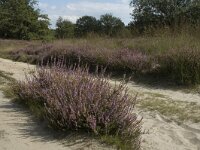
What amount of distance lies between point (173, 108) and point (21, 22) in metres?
31.8

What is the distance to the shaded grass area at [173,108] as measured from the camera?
6.56 meters

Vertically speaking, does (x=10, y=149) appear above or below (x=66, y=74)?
below

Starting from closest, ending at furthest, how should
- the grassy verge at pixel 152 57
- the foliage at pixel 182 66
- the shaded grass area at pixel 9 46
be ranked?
the foliage at pixel 182 66
the grassy verge at pixel 152 57
the shaded grass area at pixel 9 46

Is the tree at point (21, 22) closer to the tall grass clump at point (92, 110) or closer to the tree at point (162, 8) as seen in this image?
the tree at point (162, 8)

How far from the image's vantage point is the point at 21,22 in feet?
123

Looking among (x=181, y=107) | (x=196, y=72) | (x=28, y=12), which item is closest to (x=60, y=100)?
(x=181, y=107)

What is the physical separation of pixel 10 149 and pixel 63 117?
2.58 feet

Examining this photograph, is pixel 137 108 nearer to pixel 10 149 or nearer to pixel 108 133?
pixel 108 133

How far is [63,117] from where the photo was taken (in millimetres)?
5203

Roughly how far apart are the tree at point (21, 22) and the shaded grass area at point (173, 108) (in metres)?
29.5

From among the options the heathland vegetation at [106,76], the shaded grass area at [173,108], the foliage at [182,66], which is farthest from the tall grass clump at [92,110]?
the foliage at [182,66]

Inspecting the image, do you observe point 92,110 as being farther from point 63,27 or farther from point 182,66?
point 63,27

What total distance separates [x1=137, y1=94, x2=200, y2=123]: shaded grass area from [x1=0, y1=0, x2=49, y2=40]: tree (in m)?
29.5

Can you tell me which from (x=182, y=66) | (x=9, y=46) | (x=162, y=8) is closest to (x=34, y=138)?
(x=182, y=66)
